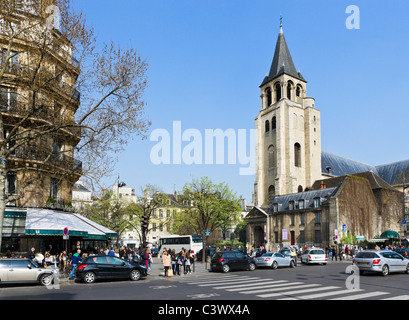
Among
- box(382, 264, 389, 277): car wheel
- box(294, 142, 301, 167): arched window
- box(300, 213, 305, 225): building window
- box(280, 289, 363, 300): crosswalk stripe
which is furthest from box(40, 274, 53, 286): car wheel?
box(294, 142, 301, 167): arched window

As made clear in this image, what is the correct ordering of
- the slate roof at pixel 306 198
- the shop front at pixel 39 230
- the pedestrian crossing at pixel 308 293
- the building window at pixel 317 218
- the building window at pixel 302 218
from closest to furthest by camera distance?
1. the pedestrian crossing at pixel 308 293
2. the shop front at pixel 39 230
3. the building window at pixel 317 218
4. the slate roof at pixel 306 198
5. the building window at pixel 302 218

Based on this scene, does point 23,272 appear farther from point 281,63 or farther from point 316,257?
point 281,63

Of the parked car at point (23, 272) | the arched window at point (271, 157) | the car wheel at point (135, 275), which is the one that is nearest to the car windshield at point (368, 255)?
the car wheel at point (135, 275)

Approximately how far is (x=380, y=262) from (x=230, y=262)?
939cm

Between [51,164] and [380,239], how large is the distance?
39772 mm


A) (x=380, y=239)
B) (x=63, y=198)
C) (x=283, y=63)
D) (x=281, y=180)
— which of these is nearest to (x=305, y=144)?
(x=281, y=180)

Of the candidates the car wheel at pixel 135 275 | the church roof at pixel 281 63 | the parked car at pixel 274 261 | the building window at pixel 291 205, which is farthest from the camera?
the church roof at pixel 281 63

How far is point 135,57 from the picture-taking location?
17.9m

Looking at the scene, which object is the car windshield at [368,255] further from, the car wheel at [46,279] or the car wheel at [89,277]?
the car wheel at [46,279]

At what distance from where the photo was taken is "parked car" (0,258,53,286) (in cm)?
1636

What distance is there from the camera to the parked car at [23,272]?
16359 mm

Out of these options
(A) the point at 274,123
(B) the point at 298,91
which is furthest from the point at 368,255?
(B) the point at 298,91

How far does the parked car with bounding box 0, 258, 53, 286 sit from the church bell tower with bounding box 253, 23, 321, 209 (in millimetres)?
54333
